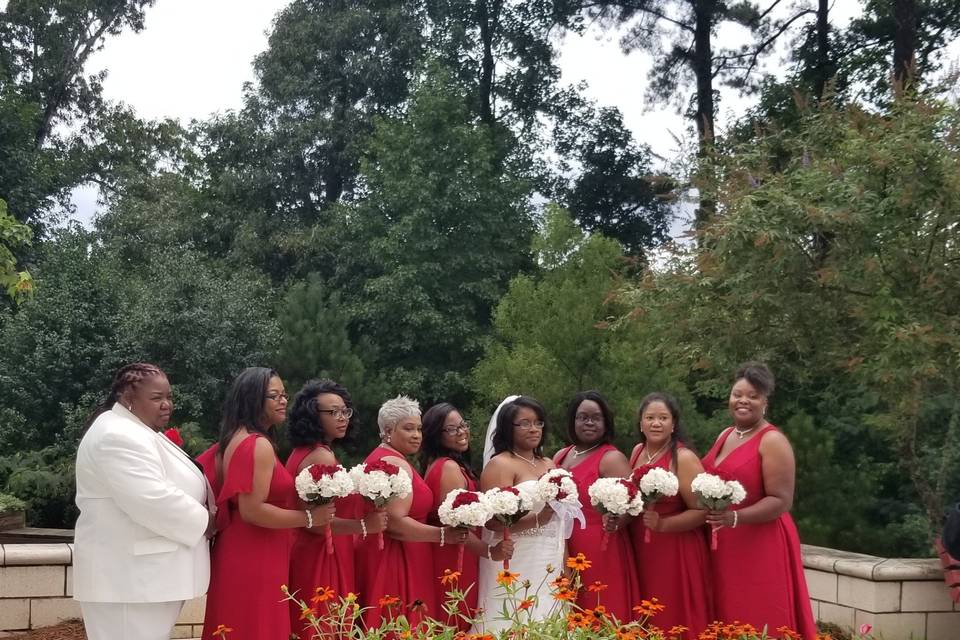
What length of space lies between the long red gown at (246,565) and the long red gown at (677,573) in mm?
2073

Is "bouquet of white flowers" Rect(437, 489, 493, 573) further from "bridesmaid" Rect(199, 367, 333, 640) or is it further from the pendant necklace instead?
the pendant necklace

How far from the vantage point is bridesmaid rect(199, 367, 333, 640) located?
17.6 ft

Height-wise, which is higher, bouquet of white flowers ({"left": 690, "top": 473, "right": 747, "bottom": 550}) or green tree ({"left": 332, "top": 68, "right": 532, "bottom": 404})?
green tree ({"left": 332, "top": 68, "right": 532, "bottom": 404})

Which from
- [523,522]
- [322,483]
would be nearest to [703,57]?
[523,522]

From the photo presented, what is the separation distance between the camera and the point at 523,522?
236 inches

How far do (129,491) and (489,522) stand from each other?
1.90 m

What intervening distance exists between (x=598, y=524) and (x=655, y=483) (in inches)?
26.0

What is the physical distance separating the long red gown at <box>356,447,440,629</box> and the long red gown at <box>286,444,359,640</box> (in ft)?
0.36

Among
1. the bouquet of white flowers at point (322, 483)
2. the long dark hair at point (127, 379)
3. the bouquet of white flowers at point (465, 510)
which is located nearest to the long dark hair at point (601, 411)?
the bouquet of white flowers at point (465, 510)

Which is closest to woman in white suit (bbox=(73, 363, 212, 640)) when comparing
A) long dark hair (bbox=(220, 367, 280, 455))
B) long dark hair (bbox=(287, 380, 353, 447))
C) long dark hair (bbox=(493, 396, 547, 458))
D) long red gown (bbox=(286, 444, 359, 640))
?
long dark hair (bbox=(220, 367, 280, 455))

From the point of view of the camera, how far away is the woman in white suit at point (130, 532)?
5.07m

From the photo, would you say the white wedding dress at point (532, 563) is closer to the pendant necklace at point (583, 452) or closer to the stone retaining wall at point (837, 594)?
the pendant necklace at point (583, 452)

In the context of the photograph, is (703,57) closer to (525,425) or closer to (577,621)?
(525,425)

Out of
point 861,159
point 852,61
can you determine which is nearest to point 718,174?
point 861,159
